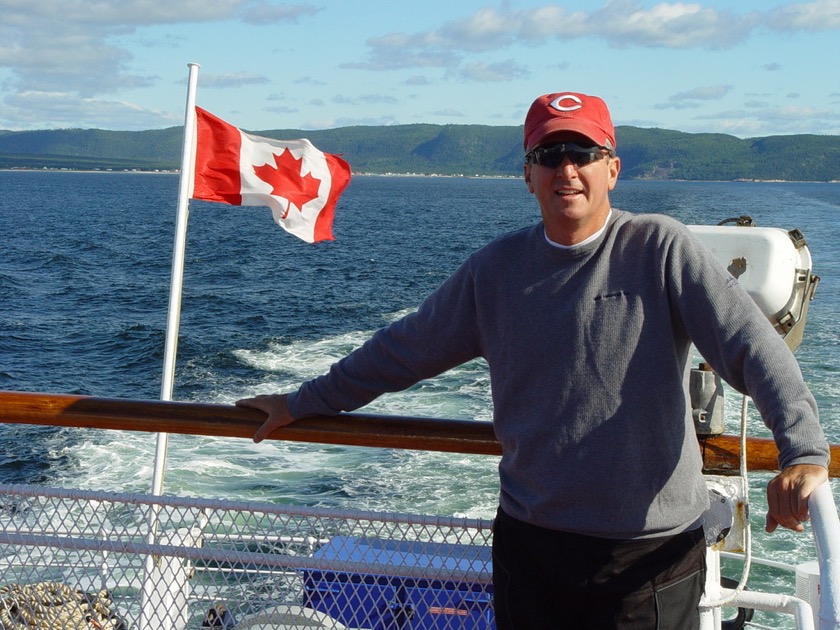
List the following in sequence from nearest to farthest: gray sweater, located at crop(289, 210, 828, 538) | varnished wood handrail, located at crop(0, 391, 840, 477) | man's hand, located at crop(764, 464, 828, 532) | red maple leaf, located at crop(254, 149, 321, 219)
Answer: man's hand, located at crop(764, 464, 828, 532) < gray sweater, located at crop(289, 210, 828, 538) < varnished wood handrail, located at crop(0, 391, 840, 477) < red maple leaf, located at crop(254, 149, 321, 219)

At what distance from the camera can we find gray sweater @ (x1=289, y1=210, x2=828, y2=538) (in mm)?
1772

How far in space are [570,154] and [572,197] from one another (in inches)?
3.2

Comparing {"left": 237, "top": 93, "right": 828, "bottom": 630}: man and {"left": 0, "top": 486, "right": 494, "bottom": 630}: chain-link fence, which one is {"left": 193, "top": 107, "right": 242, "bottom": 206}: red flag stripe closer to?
{"left": 0, "top": 486, "right": 494, "bottom": 630}: chain-link fence

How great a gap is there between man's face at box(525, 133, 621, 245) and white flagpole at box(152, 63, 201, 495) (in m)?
4.50

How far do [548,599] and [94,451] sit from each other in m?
12.2

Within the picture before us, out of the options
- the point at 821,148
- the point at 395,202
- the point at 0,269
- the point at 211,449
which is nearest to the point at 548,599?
the point at 211,449

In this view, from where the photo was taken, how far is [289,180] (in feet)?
23.9

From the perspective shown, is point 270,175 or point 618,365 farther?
point 270,175

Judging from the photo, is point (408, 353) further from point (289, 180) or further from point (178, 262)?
point (289, 180)

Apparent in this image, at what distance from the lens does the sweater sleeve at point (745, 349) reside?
1.65m

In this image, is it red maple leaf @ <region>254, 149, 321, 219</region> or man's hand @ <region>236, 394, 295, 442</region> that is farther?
red maple leaf @ <region>254, 149, 321, 219</region>

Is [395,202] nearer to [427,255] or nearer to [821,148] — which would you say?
[427,255]

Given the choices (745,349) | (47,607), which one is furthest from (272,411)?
(745,349)

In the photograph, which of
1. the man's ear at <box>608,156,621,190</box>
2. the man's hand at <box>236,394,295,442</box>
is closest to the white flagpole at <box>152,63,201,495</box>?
the man's hand at <box>236,394,295,442</box>
